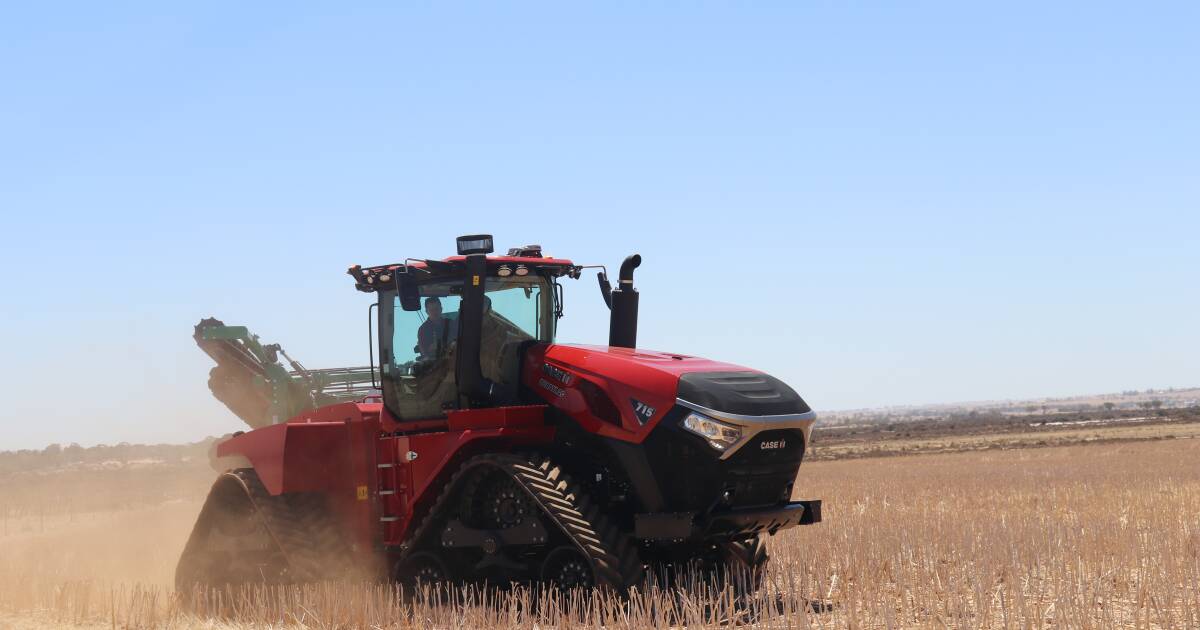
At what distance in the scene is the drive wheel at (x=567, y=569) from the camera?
9173 millimetres

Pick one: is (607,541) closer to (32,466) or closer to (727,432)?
(727,432)

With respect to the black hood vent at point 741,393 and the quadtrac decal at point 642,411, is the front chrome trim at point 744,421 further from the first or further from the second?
the quadtrac decal at point 642,411

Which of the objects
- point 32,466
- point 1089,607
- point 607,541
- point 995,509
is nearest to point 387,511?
point 607,541

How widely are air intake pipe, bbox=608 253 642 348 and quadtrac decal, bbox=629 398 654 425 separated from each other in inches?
64.4

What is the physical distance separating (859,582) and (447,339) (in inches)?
155

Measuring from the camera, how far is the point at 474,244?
1041cm

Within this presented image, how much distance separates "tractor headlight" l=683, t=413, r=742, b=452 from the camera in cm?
915

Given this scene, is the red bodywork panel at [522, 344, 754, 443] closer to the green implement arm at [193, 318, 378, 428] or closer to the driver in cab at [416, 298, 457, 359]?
the driver in cab at [416, 298, 457, 359]

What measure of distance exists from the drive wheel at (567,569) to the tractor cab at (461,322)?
150 cm

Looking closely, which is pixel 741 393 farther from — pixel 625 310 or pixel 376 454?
pixel 376 454

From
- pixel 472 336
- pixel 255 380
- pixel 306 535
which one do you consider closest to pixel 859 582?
pixel 472 336

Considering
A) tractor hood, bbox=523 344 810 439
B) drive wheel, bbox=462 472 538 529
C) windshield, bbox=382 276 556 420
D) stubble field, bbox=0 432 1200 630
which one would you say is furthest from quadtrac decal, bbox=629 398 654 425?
windshield, bbox=382 276 556 420

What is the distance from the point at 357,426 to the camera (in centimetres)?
1113

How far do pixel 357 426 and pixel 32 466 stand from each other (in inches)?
2327
